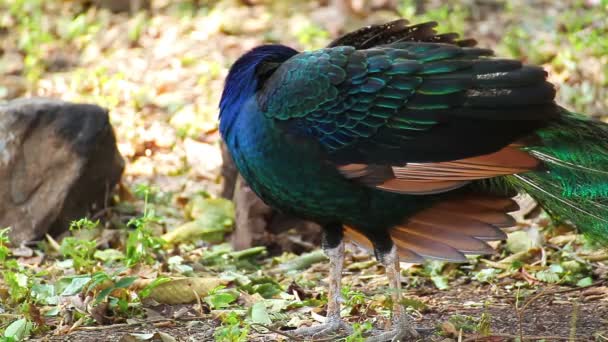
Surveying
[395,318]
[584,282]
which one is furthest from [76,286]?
[584,282]

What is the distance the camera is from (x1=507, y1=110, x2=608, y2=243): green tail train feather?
4.68 m

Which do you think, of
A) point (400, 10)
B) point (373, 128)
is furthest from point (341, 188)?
point (400, 10)

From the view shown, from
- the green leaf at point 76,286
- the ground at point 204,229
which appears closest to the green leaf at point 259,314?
the ground at point 204,229

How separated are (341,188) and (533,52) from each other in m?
5.33

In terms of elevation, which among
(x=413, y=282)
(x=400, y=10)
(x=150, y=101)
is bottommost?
(x=413, y=282)

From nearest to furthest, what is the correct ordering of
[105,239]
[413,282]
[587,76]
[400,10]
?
[413,282], [105,239], [587,76], [400,10]

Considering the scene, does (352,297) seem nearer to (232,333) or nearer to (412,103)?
(232,333)

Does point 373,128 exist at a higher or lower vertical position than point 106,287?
higher

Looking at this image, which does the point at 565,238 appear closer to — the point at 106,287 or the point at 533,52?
the point at 106,287

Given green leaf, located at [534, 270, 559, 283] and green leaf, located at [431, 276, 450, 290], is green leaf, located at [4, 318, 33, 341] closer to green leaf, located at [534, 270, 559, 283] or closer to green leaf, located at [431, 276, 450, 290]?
green leaf, located at [431, 276, 450, 290]

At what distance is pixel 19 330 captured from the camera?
4.77 m

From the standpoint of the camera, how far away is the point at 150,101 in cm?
928

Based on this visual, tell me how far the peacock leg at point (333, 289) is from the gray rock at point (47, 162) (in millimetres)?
2412

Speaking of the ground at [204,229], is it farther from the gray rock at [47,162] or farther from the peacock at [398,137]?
the peacock at [398,137]
